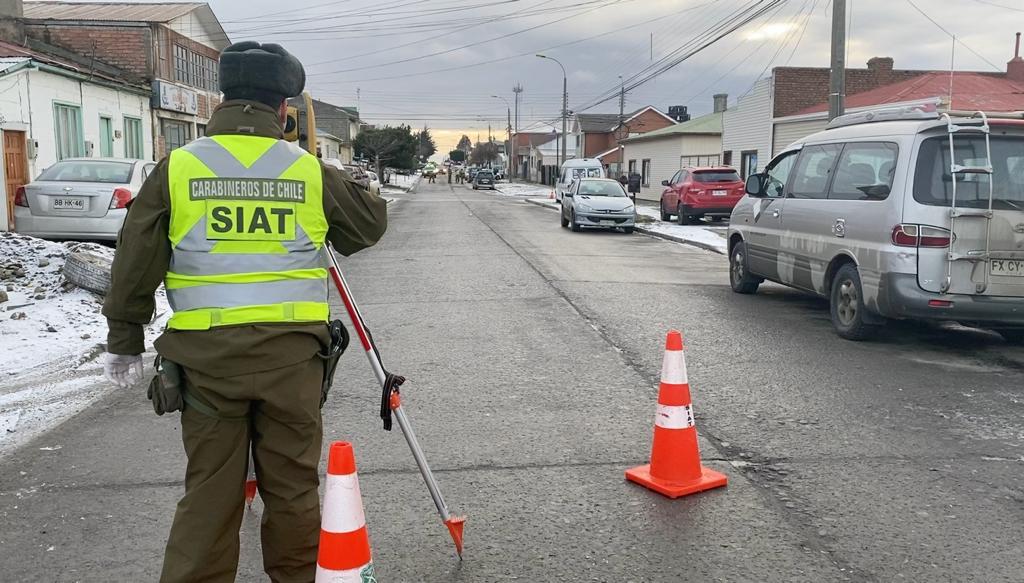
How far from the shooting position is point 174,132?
28656 mm

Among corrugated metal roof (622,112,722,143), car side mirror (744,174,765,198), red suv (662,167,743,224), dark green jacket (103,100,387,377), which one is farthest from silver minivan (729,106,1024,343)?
corrugated metal roof (622,112,722,143)

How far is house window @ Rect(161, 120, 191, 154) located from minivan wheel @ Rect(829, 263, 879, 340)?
2325 centimetres

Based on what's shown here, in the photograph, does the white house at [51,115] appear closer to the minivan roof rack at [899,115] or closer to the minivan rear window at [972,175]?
the minivan roof rack at [899,115]

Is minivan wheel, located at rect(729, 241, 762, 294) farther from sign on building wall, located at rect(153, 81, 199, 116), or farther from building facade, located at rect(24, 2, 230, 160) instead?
sign on building wall, located at rect(153, 81, 199, 116)

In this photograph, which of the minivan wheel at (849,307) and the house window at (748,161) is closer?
the minivan wheel at (849,307)

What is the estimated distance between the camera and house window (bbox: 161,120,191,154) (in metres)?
27.5

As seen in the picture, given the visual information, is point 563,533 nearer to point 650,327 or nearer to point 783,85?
point 650,327

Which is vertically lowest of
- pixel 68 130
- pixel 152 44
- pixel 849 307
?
pixel 849 307

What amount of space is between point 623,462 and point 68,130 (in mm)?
19001

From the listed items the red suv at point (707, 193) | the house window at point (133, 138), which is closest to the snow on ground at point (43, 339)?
the house window at point (133, 138)

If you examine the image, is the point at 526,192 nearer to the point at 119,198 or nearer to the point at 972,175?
the point at 119,198

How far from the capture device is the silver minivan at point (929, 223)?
702 centimetres

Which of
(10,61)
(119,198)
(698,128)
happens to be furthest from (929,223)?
(698,128)

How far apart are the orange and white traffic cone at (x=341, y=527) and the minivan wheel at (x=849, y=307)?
6.15 metres
